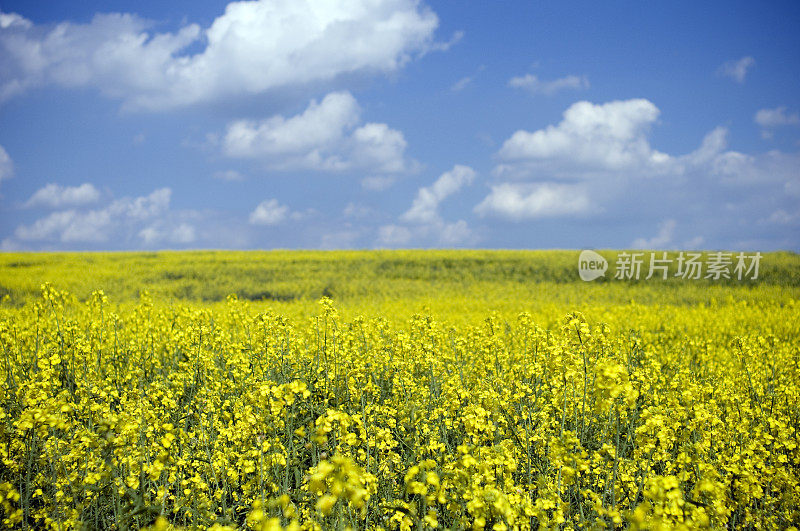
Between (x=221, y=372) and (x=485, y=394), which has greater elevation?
(x=485, y=394)

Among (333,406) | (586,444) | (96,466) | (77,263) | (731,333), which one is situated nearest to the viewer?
(96,466)

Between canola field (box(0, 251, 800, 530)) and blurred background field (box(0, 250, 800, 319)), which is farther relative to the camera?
blurred background field (box(0, 250, 800, 319))

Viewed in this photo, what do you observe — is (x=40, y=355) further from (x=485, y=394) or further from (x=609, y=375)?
Answer: (x=609, y=375)

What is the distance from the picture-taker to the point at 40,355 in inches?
253

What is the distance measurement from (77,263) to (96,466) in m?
33.0

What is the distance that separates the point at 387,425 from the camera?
183 inches

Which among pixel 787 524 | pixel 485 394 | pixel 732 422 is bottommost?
pixel 787 524

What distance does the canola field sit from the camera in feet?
9.52

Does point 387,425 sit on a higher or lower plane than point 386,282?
lower

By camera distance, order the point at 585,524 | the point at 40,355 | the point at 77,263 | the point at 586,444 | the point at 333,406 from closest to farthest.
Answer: the point at 585,524
the point at 586,444
the point at 333,406
the point at 40,355
the point at 77,263

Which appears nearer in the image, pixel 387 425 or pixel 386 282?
pixel 387 425

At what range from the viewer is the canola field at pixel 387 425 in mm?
2902

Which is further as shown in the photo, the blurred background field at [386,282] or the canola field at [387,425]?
the blurred background field at [386,282]

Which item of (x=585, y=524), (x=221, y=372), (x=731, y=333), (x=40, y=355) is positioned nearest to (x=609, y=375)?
(x=585, y=524)
